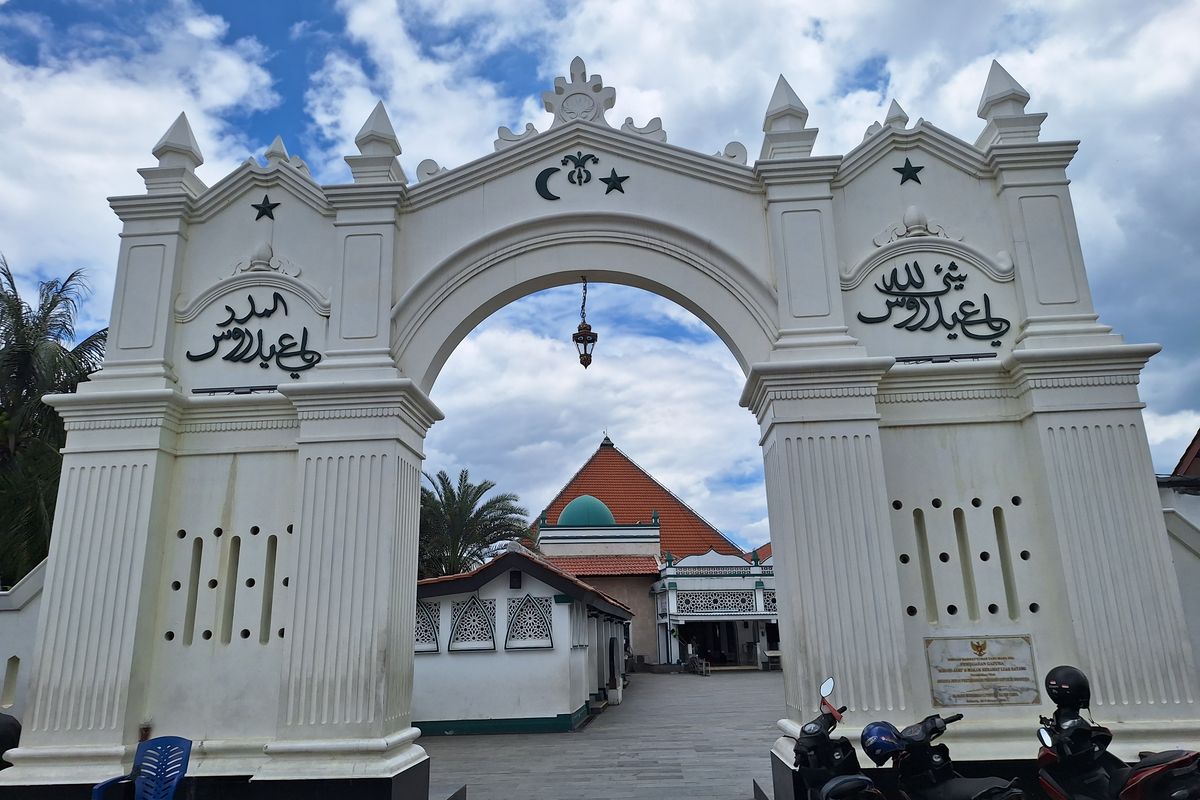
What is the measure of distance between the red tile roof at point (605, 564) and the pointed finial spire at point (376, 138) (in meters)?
21.3

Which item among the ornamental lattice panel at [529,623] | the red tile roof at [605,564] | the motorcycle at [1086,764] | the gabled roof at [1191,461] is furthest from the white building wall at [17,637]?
the red tile roof at [605,564]

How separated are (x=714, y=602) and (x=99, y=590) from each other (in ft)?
73.0

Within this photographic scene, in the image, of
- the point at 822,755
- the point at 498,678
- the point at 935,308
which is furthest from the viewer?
the point at 498,678

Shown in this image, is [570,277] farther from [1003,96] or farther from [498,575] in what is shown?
[498,575]

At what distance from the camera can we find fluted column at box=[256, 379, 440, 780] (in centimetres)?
569

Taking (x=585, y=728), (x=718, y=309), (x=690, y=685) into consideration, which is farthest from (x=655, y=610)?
(x=718, y=309)

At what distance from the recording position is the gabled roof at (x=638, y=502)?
31672 millimetres

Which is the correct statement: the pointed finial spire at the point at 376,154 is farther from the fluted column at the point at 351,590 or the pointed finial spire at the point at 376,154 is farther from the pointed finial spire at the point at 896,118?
the pointed finial spire at the point at 896,118

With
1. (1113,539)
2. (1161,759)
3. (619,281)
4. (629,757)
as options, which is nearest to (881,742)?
(1161,759)

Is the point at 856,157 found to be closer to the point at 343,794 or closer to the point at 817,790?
the point at 817,790

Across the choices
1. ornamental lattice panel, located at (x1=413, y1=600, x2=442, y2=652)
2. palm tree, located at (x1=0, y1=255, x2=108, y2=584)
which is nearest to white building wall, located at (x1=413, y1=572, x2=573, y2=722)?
ornamental lattice panel, located at (x1=413, y1=600, x2=442, y2=652)

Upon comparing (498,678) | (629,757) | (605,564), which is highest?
(605,564)

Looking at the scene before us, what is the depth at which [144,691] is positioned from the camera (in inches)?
240

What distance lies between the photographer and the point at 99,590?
6.11 metres
